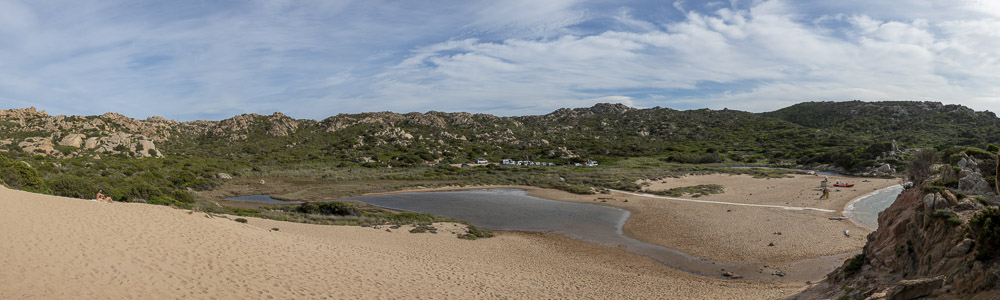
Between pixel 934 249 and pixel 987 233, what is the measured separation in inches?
71.8

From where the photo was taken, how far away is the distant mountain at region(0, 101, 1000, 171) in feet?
217

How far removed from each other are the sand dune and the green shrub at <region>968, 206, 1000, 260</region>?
6.57 m

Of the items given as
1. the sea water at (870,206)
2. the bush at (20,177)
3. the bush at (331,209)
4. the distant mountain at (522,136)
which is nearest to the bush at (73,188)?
the bush at (20,177)

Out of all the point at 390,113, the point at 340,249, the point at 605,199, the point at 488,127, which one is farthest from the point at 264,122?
the point at 340,249

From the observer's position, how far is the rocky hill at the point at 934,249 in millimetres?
7301

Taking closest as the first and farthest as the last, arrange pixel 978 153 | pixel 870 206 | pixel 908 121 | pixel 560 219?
pixel 978 153 → pixel 870 206 → pixel 560 219 → pixel 908 121

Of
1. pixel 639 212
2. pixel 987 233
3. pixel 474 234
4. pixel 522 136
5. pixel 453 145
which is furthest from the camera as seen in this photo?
pixel 522 136

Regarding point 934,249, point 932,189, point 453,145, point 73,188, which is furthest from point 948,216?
point 453,145

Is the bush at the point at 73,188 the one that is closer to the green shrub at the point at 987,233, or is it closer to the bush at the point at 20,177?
the bush at the point at 20,177

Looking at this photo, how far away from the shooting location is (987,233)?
7.39m

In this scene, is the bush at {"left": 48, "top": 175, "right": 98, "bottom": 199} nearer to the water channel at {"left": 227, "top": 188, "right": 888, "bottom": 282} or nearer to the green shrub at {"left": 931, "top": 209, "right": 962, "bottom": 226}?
the water channel at {"left": 227, "top": 188, "right": 888, "bottom": 282}

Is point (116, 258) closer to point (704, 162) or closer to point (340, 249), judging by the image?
point (340, 249)

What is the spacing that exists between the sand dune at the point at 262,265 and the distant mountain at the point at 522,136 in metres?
51.8

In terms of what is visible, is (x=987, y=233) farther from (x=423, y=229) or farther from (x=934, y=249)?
(x=423, y=229)
